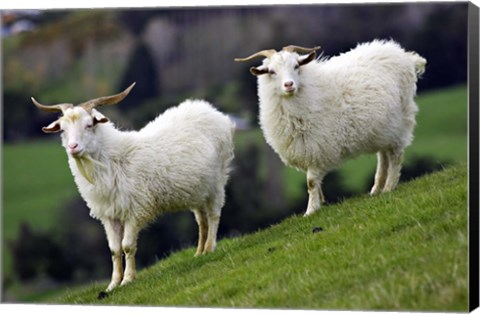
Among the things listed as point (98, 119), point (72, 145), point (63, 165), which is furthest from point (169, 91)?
point (72, 145)

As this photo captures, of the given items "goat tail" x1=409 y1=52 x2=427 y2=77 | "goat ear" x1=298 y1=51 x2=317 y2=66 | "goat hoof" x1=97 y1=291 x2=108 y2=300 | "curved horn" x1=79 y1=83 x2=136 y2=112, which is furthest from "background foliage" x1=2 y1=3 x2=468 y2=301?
"goat hoof" x1=97 y1=291 x2=108 y2=300

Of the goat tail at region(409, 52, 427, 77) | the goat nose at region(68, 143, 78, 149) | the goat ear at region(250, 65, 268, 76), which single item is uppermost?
the goat ear at region(250, 65, 268, 76)

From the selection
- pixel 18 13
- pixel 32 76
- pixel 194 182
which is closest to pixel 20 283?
pixel 32 76

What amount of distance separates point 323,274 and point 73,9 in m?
5.24

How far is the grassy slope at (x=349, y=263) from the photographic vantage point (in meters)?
10.4

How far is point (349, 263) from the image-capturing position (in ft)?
37.0

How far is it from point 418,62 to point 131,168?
4.33 meters

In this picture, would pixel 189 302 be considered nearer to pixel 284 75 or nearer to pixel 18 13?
pixel 284 75

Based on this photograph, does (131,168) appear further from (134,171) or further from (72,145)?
(72,145)

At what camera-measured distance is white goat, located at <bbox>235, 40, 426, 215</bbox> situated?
1404 centimetres

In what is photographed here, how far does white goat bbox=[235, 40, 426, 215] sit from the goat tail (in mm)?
476

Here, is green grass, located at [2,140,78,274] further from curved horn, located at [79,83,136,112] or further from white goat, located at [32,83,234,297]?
curved horn, located at [79,83,136,112]

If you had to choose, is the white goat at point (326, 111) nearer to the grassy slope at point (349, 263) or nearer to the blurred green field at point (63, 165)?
the grassy slope at point (349, 263)

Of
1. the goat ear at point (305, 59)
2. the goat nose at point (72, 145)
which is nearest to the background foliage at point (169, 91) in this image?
the goat ear at point (305, 59)
